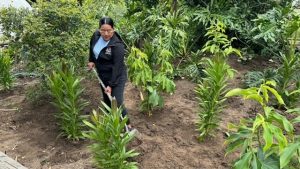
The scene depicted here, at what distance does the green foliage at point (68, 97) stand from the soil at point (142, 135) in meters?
0.17

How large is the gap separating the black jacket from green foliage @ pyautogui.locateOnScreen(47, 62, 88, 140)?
0.34m

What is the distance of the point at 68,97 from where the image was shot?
4.63 meters

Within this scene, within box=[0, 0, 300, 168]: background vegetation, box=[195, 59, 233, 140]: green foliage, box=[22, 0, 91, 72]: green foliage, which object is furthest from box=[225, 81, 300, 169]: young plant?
box=[22, 0, 91, 72]: green foliage

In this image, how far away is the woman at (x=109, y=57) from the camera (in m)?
4.26

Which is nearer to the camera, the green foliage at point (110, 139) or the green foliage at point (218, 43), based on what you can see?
the green foliage at point (110, 139)

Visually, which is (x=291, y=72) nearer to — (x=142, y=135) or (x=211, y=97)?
(x=211, y=97)

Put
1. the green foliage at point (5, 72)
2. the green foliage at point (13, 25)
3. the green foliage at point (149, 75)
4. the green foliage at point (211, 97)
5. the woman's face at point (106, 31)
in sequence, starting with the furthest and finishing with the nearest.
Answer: the green foliage at point (5, 72) < the green foliage at point (13, 25) < the green foliage at point (149, 75) < the green foliage at point (211, 97) < the woman's face at point (106, 31)

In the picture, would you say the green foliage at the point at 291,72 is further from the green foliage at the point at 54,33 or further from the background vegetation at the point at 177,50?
the green foliage at the point at 54,33

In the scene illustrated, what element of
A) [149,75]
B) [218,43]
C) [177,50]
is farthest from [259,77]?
[149,75]

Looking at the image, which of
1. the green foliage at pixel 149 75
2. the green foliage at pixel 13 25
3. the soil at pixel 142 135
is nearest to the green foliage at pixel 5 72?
the soil at pixel 142 135

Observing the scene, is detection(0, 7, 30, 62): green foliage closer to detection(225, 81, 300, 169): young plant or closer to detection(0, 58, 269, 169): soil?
detection(0, 58, 269, 169): soil

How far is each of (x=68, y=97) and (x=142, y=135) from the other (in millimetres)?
991

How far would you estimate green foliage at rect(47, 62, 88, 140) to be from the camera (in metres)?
4.57

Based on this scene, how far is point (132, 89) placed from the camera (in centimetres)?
603
